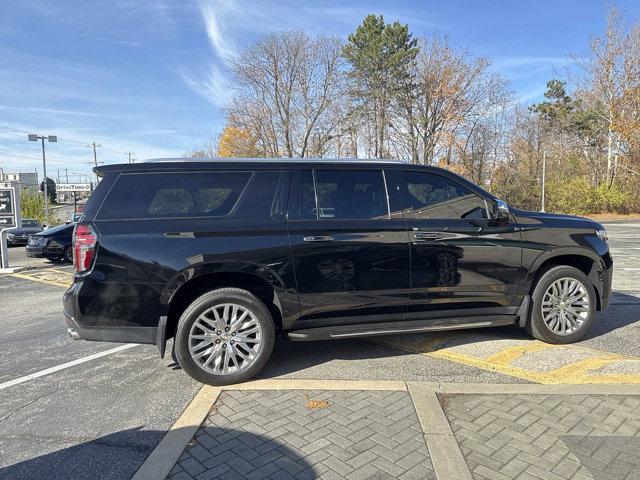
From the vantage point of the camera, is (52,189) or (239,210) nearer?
(239,210)

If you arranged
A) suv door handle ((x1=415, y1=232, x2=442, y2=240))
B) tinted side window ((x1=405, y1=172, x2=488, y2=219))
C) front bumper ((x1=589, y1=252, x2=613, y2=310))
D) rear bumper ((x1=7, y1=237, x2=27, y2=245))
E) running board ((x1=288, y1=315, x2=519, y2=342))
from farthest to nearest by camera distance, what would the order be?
rear bumper ((x1=7, y1=237, x2=27, y2=245)) → front bumper ((x1=589, y1=252, x2=613, y2=310)) → tinted side window ((x1=405, y1=172, x2=488, y2=219)) → suv door handle ((x1=415, y1=232, x2=442, y2=240)) → running board ((x1=288, y1=315, x2=519, y2=342))

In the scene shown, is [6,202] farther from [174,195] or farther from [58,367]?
[174,195]

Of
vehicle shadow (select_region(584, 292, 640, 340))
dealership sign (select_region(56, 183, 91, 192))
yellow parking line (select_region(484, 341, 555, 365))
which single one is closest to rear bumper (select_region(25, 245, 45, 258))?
yellow parking line (select_region(484, 341, 555, 365))

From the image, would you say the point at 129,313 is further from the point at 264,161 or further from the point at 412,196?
the point at 412,196

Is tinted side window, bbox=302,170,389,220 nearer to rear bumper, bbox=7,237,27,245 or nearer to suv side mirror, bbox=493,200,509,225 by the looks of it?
suv side mirror, bbox=493,200,509,225

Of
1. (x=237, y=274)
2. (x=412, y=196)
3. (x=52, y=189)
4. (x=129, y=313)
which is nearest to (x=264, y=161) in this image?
(x=237, y=274)

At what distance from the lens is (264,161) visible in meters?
4.15

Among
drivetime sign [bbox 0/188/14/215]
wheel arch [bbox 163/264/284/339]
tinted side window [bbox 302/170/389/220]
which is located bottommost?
wheel arch [bbox 163/264/284/339]

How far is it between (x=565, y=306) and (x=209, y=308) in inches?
142

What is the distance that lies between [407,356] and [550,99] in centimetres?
5264

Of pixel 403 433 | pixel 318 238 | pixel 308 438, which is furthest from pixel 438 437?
pixel 318 238

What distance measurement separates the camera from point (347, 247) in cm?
403

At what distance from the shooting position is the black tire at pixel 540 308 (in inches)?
182

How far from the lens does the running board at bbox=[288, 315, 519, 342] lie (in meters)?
4.07
